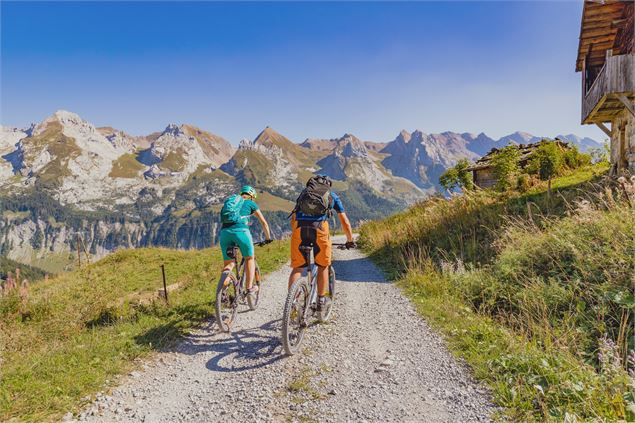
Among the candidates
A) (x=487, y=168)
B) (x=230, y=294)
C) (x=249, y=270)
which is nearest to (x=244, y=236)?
(x=249, y=270)

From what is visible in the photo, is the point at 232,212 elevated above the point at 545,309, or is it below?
above

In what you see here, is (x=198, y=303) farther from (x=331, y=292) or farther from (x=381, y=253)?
(x=381, y=253)

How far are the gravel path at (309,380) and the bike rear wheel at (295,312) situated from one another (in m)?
0.23

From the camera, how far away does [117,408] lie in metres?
4.45

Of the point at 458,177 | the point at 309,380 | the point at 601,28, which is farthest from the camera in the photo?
the point at 458,177

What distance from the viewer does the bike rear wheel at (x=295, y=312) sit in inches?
216

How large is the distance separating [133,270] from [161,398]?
16257 mm

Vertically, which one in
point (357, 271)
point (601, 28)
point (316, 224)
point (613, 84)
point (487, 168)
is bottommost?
point (357, 271)

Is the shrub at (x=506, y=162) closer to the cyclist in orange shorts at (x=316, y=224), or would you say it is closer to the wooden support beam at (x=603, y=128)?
the wooden support beam at (x=603, y=128)

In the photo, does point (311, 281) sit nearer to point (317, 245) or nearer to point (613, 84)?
point (317, 245)

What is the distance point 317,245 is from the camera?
6.23m

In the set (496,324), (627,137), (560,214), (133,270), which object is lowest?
(133,270)

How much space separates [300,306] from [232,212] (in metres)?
2.49

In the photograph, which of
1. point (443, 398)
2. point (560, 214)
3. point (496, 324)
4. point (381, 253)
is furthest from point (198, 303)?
point (560, 214)
